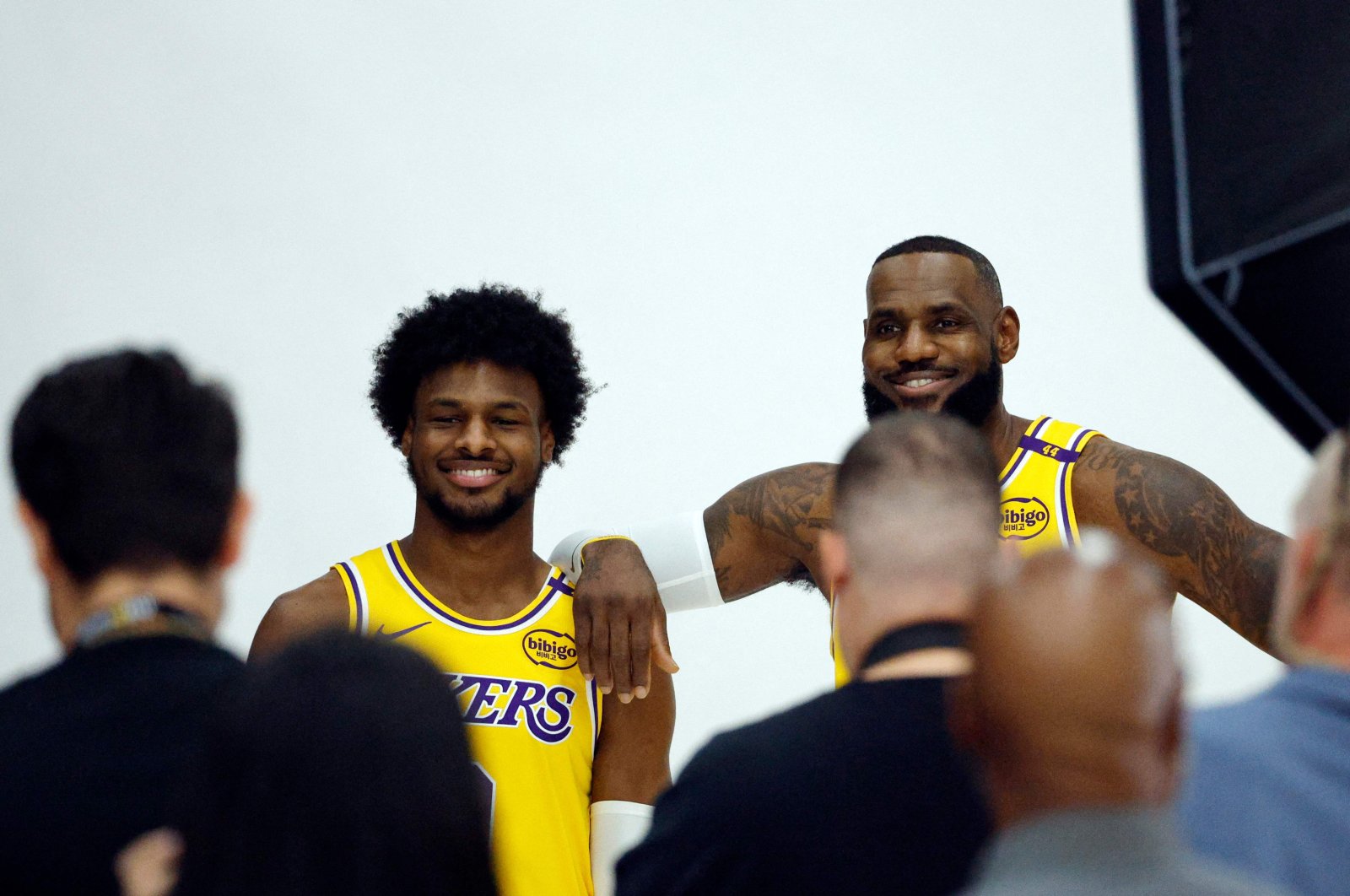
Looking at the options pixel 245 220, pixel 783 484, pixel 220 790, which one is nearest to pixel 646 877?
pixel 220 790

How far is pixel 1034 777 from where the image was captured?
2.39ft

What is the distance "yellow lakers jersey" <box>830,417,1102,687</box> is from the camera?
257 centimetres

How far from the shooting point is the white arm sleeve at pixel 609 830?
2332 mm

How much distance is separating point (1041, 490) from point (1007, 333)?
382 millimetres

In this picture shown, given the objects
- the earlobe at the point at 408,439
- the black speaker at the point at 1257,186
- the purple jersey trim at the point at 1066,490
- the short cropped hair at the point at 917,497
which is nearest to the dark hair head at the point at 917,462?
the short cropped hair at the point at 917,497

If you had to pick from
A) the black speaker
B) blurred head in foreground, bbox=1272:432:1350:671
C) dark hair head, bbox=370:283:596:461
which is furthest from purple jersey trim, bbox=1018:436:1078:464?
blurred head in foreground, bbox=1272:432:1350:671

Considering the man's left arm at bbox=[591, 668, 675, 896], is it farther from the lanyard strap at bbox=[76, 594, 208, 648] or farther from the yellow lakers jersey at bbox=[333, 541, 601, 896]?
the lanyard strap at bbox=[76, 594, 208, 648]

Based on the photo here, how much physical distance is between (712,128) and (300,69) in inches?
51.1

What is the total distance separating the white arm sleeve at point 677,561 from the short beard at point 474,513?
190 mm

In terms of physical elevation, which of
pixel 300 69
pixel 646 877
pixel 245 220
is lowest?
pixel 646 877

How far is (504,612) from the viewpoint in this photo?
2.52 meters

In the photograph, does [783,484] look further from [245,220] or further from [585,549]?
[245,220]

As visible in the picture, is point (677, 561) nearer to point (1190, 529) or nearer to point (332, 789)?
point (1190, 529)

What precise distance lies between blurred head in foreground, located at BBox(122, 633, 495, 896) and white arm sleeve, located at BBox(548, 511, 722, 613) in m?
1.84
